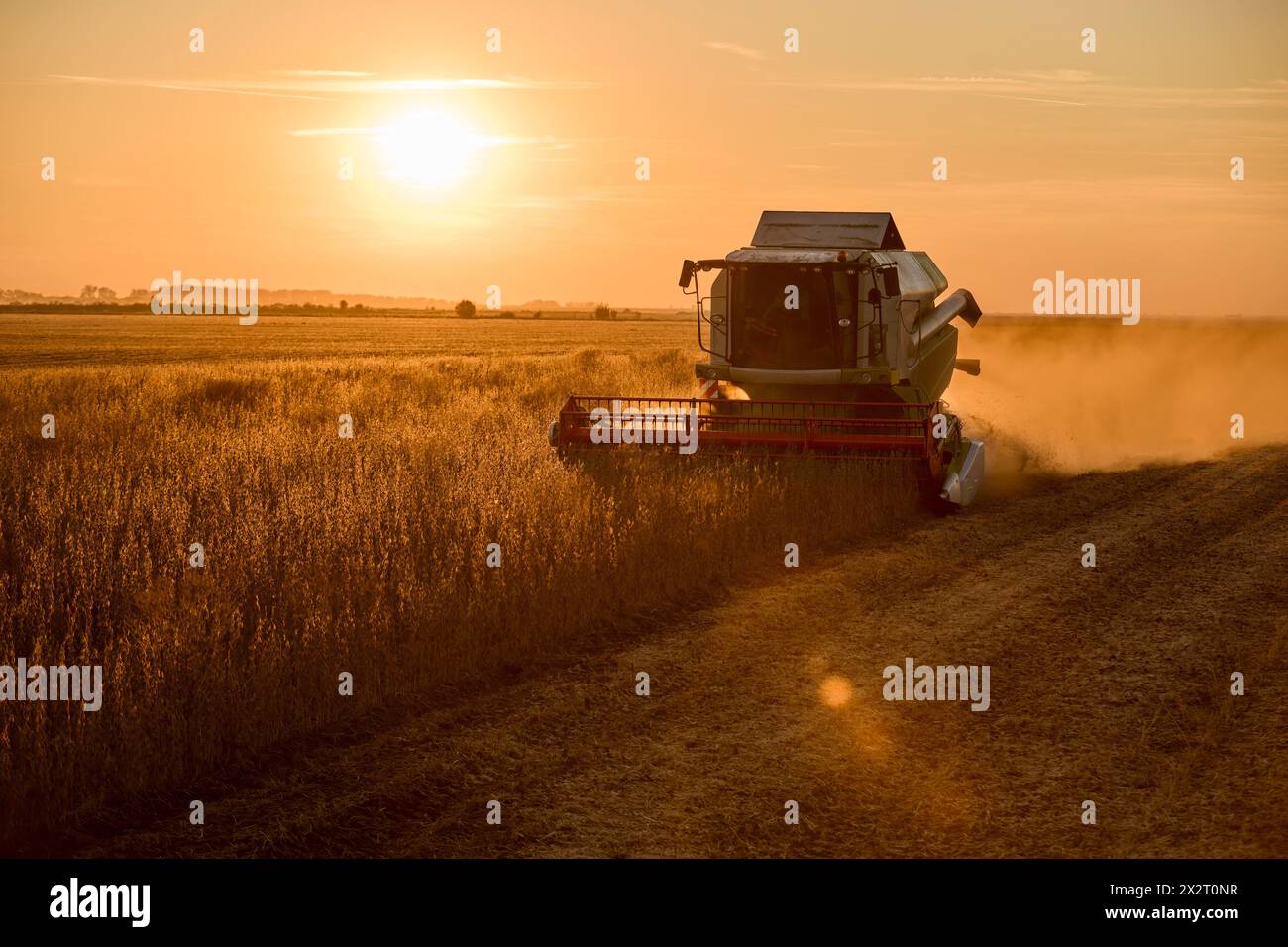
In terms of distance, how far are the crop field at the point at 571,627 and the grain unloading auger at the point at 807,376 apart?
1.58 ft

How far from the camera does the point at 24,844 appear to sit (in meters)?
5.73

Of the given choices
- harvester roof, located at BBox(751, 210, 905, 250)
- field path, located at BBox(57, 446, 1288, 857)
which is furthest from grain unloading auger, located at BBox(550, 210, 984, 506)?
field path, located at BBox(57, 446, 1288, 857)

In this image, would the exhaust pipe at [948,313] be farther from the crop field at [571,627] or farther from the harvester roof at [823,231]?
the crop field at [571,627]

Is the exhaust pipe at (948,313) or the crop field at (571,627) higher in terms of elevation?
the exhaust pipe at (948,313)

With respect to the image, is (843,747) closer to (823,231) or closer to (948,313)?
(823,231)

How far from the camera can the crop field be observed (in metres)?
6.07

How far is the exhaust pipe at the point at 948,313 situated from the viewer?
18609mm

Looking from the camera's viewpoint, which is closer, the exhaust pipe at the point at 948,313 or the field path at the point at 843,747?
the field path at the point at 843,747

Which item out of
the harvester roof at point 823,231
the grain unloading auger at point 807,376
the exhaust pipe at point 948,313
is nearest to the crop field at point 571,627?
the grain unloading auger at point 807,376

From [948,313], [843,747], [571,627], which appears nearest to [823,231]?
[948,313]

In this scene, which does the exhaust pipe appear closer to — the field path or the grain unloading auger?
the grain unloading auger

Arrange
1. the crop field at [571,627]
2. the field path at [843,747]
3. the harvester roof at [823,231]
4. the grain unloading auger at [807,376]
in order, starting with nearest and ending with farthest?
the field path at [843,747], the crop field at [571,627], the grain unloading auger at [807,376], the harvester roof at [823,231]
